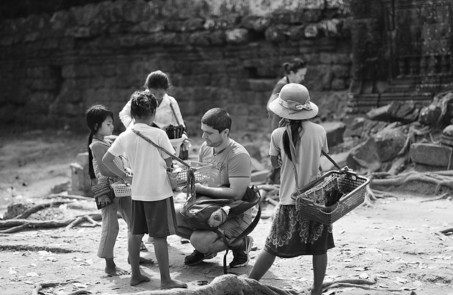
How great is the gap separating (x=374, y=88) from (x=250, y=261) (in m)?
6.86

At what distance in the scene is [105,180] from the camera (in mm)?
5691

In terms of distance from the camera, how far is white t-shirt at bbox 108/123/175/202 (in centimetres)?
512

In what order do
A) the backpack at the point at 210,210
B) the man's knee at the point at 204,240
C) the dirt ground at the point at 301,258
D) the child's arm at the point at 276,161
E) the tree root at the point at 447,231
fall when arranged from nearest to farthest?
the child's arm at the point at 276,161
the dirt ground at the point at 301,258
the backpack at the point at 210,210
the man's knee at the point at 204,240
the tree root at the point at 447,231

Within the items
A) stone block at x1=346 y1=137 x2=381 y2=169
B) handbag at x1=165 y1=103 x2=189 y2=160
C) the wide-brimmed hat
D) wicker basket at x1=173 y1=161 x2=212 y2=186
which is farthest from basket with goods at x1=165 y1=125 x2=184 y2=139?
stone block at x1=346 y1=137 x2=381 y2=169

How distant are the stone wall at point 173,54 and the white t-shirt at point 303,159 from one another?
808cm

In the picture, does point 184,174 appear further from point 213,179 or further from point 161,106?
point 161,106

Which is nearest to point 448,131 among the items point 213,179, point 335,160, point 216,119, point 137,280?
point 335,160

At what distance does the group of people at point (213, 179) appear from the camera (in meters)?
4.80

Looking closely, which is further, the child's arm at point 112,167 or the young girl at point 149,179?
the child's arm at point 112,167

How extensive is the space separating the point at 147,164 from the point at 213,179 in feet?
2.42

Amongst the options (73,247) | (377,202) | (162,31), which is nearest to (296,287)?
(73,247)

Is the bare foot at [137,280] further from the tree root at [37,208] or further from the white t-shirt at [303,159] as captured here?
the tree root at [37,208]

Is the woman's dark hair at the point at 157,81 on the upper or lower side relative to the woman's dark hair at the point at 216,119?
upper

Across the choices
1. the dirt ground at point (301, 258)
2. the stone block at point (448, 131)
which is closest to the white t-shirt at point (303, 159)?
the dirt ground at point (301, 258)
